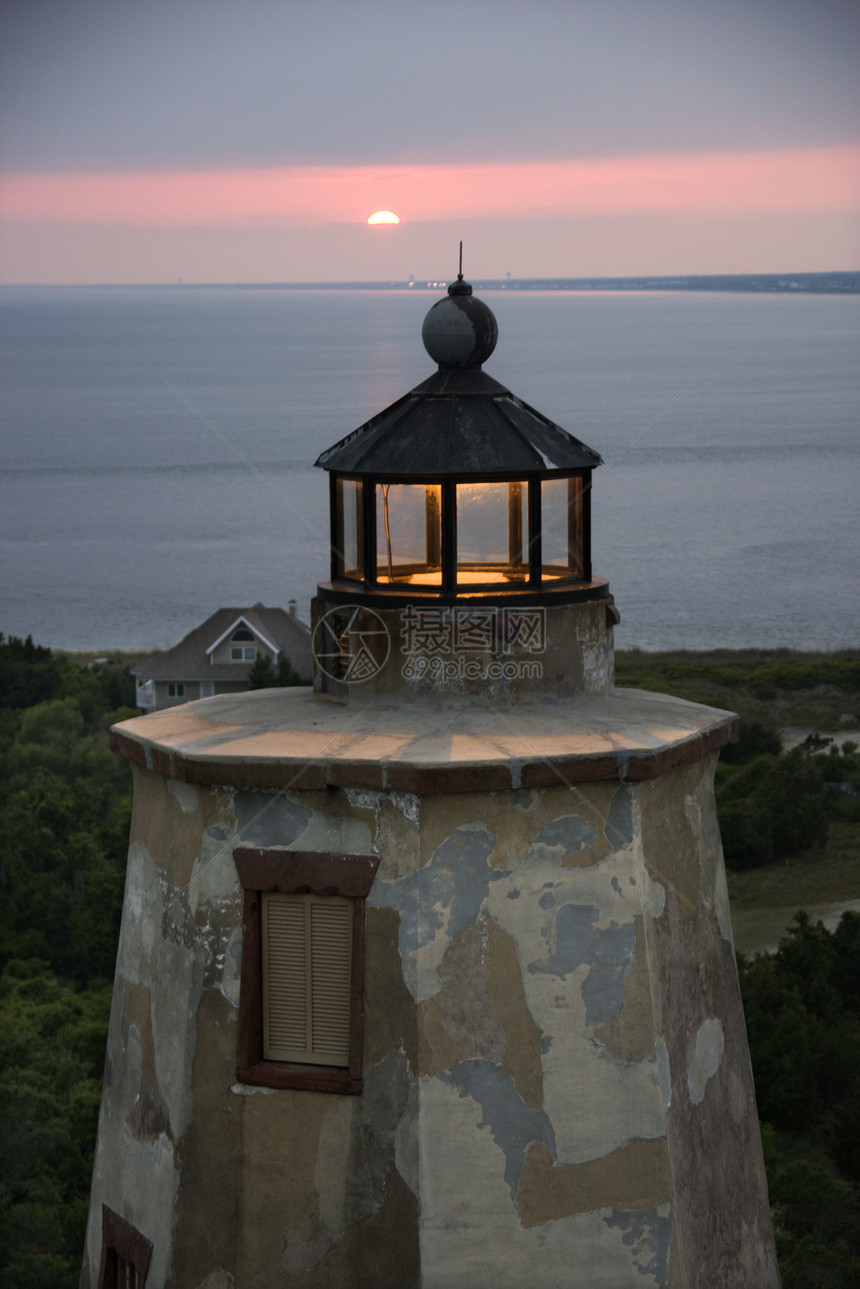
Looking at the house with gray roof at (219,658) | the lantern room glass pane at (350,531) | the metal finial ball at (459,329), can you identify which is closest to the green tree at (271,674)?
the house with gray roof at (219,658)

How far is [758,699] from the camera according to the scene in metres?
72.1

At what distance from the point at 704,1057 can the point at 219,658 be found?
209 feet

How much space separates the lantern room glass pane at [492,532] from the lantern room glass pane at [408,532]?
19 cm

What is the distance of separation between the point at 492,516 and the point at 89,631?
93.0 m

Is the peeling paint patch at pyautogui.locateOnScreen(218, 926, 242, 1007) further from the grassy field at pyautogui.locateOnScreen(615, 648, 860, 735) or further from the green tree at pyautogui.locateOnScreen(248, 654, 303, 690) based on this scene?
the grassy field at pyautogui.locateOnScreen(615, 648, 860, 735)

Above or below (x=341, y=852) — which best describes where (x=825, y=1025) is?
below

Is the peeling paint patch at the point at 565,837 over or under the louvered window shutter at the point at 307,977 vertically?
over

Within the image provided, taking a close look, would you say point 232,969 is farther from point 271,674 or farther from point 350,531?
point 271,674

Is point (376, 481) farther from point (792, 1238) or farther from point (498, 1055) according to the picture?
point (792, 1238)

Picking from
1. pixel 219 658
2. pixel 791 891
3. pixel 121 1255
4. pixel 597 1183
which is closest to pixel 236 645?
pixel 219 658

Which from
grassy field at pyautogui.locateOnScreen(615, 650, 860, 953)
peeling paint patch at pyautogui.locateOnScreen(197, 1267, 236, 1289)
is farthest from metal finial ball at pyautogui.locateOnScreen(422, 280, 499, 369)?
grassy field at pyautogui.locateOnScreen(615, 650, 860, 953)

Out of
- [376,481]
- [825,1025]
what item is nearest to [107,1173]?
[376,481]

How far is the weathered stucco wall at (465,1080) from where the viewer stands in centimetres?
805

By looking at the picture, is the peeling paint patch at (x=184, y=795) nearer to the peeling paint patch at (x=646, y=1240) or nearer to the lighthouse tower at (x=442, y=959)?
the lighthouse tower at (x=442, y=959)
